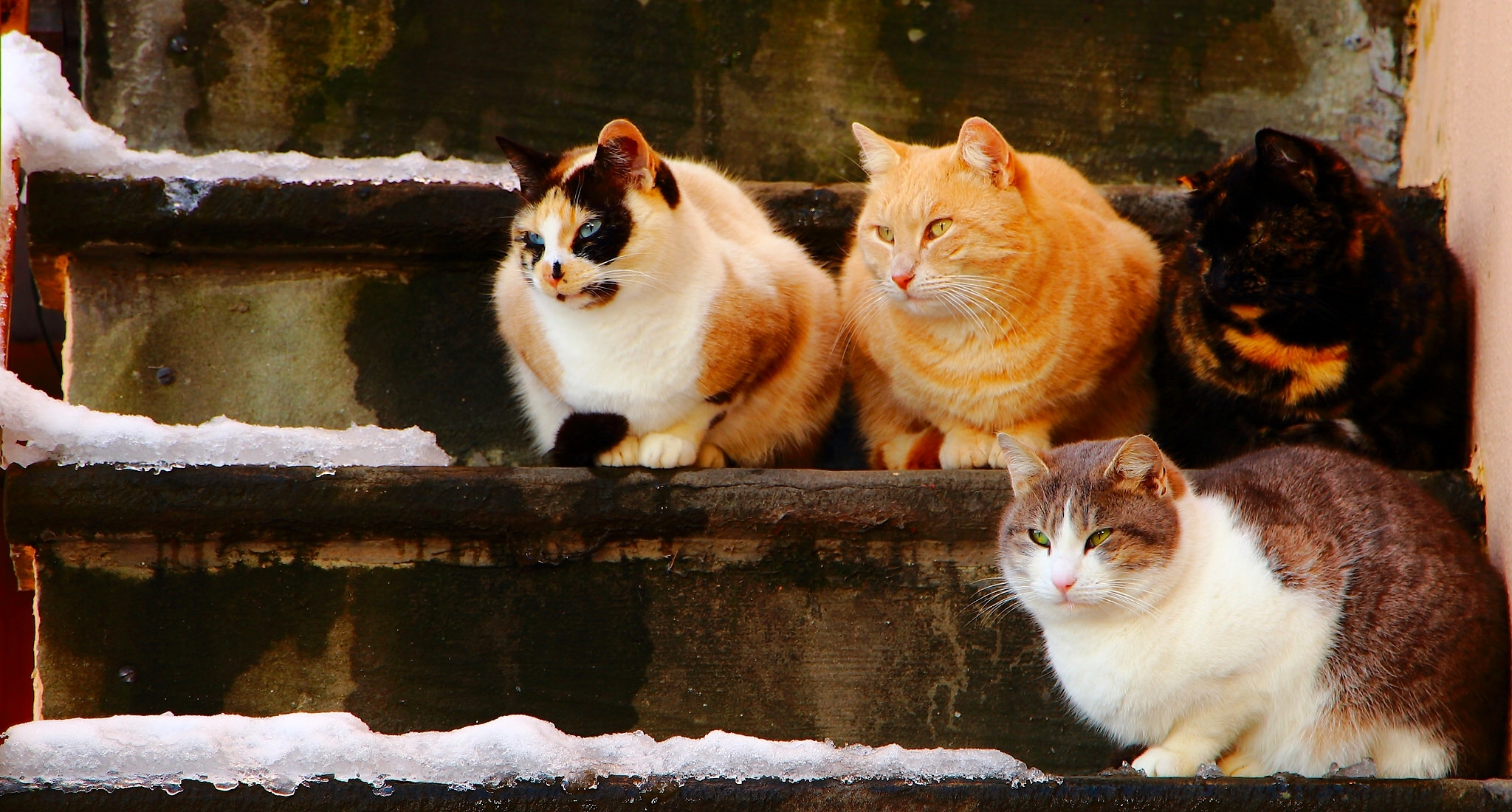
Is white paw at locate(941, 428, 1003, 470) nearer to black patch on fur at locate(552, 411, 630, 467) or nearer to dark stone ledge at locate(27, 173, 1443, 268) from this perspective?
black patch on fur at locate(552, 411, 630, 467)

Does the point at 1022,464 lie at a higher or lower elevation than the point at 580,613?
higher

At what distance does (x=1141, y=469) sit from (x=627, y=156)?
1.07 meters

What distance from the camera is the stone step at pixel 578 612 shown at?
1.89 m

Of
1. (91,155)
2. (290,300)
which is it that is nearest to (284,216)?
(290,300)

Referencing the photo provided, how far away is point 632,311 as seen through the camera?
2.24 m

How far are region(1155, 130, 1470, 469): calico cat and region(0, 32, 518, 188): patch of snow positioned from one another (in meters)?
1.42

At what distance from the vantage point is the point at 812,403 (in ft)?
8.25

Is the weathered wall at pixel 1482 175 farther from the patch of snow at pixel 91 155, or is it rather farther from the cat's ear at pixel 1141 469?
the patch of snow at pixel 91 155

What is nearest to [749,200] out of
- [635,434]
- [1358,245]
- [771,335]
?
[771,335]

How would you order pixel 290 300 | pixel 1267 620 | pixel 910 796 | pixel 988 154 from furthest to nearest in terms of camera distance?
pixel 290 300 < pixel 988 154 < pixel 1267 620 < pixel 910 796

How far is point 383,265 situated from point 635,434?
2.32 ft

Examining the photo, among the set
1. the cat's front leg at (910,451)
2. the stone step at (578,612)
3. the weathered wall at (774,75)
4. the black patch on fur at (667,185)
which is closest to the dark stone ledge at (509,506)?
the stone step at (578,612)

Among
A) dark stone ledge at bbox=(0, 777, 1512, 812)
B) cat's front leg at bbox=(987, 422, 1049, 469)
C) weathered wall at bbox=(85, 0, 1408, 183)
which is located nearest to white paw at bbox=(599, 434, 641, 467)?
cat's front leg at bbox=(987, 422, 1049, 469)

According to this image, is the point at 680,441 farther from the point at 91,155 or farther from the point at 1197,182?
the point at 91,155
